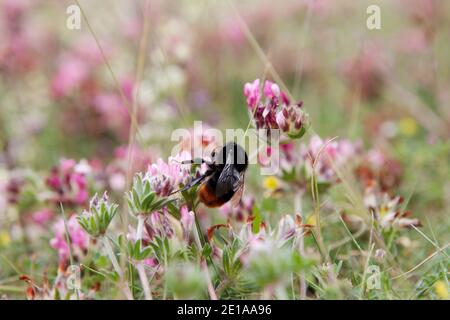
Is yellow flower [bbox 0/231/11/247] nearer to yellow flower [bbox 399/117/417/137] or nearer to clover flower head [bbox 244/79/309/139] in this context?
clover flower head [bbox 244/79/309/139]

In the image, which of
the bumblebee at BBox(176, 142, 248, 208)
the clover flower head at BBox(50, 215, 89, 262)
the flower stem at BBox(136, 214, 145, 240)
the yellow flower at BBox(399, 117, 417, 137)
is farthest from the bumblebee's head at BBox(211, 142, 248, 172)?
the yellow flower at BBox(399, 117, 417, 137)

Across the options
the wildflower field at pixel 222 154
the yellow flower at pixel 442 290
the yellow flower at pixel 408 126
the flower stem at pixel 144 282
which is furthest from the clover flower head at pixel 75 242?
the yellow flower at pixel 408 126

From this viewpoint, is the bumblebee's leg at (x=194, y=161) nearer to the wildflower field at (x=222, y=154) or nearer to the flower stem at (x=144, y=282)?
the wildflower field at (x=222, y=154)

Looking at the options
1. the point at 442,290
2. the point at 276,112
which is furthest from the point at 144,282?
the point at 442,290

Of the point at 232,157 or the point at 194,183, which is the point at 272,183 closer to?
the point at 232,157

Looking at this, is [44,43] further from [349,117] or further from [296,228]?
[296,228]
